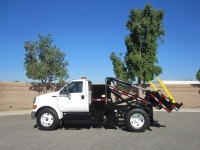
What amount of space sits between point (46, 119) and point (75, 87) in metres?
1.81

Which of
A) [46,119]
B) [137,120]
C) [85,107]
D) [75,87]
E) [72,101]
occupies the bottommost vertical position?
[137,120]

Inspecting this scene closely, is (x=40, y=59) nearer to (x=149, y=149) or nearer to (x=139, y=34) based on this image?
(x=139, y=34)

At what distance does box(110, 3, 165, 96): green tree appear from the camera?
61.1ft

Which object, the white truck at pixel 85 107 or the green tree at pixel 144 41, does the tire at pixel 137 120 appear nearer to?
the white truck at pixel 85 107

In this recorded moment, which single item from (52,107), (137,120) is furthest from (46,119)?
(137,120)

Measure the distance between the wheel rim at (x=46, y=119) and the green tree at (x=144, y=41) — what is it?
9.84 meters

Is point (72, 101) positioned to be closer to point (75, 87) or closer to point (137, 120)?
point (75, 87)

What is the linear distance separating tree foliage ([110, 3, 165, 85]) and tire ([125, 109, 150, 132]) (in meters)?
8.85

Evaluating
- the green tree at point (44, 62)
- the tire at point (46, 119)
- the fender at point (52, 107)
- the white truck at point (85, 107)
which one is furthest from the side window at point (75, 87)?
the green tree at point (44, 62)

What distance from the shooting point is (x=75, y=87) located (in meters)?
10.5

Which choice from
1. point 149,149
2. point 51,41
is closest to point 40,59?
point 51,41

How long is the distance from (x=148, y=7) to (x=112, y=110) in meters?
11.2

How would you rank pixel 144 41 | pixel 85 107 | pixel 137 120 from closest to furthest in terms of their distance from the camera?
pixel 137 120 → pixel 85 107 → pixel 144 41

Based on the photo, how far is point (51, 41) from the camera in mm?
19375
